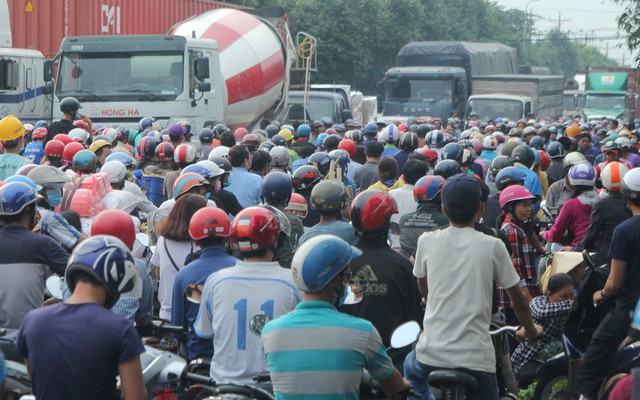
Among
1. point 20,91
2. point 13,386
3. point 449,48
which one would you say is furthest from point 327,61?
point 13,386

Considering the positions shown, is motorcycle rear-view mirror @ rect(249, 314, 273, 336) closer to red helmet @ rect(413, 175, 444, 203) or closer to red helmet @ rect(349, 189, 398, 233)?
red helmet @ rect(349, 189, 398, 233)

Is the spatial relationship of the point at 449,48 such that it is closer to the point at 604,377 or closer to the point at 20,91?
the point at 20,91

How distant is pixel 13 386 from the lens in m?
5.87

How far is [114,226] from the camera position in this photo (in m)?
6.35

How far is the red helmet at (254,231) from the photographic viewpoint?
→ 5.65 meters

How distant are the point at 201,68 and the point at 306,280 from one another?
16.8 metres

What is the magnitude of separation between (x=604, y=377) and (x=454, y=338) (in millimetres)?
1861

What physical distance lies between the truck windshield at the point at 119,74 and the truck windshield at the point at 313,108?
31.2 feet

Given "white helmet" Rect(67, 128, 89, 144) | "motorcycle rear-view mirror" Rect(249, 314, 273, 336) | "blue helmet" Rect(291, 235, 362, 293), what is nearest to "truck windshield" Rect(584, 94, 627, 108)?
"white helmet" Rect(67, 128, 89, 144)

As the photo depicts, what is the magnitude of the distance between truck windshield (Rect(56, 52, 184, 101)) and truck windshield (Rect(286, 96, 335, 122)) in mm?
9504

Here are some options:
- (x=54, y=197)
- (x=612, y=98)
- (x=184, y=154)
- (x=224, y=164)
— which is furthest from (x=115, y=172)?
(x=612, y=98)

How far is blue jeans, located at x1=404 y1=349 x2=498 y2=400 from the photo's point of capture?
19.1 feet

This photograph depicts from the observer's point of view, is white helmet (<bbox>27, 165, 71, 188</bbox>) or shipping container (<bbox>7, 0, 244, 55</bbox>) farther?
shipping container (<bbox>7, 0, 244, 55</bbox>)

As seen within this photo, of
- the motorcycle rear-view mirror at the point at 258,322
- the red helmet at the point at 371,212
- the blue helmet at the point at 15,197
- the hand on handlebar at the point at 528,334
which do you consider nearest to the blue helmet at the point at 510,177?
the red helmet at the point at 371,212
